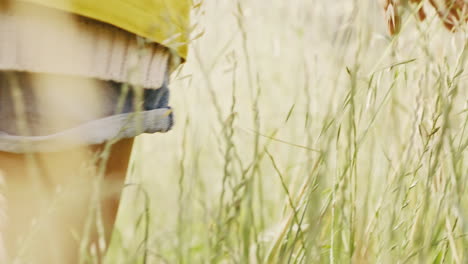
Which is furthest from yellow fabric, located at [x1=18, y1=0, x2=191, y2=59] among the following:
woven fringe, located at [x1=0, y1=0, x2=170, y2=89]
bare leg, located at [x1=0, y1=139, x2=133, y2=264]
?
bare leg, located at [x1=0, y1=139, x2=133, y2=264]

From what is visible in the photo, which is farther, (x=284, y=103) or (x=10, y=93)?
(x=284, y=103)

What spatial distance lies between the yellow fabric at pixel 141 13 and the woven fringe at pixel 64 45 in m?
0.02

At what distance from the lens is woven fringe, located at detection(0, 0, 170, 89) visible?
77 centimetres

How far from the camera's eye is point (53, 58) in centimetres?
81

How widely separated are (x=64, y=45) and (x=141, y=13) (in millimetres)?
106

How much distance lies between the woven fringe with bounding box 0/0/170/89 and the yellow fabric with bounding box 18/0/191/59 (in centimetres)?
2

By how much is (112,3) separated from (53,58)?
10 cm

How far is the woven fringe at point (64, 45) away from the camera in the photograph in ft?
2.53

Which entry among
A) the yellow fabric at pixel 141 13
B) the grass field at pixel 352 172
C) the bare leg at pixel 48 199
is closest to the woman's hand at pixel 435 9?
the grass field at pixel 352 172

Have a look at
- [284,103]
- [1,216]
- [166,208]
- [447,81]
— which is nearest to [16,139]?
[1,216]

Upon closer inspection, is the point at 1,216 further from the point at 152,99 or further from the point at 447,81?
the point at 447,81

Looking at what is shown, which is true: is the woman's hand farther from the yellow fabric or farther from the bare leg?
the bare leg

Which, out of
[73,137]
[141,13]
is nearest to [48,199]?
[73,137]

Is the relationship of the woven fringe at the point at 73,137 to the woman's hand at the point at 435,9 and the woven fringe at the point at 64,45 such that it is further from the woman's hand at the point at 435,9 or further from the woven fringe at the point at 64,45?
the woman's hand at the point at 435,9
